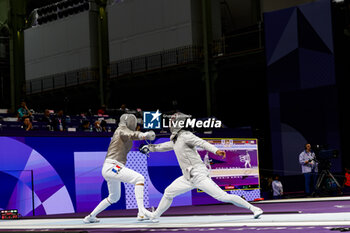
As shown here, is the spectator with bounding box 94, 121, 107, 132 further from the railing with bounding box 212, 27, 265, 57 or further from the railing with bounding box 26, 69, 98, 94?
the railing with bounding box 26, 69, 98, 94

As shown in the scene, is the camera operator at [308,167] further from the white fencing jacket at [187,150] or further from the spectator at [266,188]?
the white fencing jacket at [187,150]

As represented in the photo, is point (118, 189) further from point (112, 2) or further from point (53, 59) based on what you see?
point (53, 59)

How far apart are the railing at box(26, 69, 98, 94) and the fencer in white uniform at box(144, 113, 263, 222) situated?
20.1m

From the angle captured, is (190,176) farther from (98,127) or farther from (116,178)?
(98,127)

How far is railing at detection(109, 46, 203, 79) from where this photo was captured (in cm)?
2355

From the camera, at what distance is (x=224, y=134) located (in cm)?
1455

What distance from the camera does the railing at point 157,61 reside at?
77.3 ft

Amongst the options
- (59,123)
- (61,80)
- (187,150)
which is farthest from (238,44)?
(187,150)

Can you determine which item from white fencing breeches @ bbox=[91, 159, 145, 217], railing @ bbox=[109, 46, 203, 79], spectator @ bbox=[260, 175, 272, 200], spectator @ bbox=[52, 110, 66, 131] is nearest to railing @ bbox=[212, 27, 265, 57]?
railing @ bbox=[109, 46, 203, 79]

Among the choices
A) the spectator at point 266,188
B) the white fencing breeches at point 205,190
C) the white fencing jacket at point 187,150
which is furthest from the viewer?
the spectator at point 266,188

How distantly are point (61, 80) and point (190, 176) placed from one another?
23.0 metres

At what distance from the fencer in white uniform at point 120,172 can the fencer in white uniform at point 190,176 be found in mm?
371

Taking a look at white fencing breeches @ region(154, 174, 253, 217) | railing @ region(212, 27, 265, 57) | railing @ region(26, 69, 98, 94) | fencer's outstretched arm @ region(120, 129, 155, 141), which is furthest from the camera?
railing @ region(26, 69, 98, 94)

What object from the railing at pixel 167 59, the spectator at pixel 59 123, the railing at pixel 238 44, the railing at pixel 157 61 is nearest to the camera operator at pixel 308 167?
the spectator at pixel 59 123
